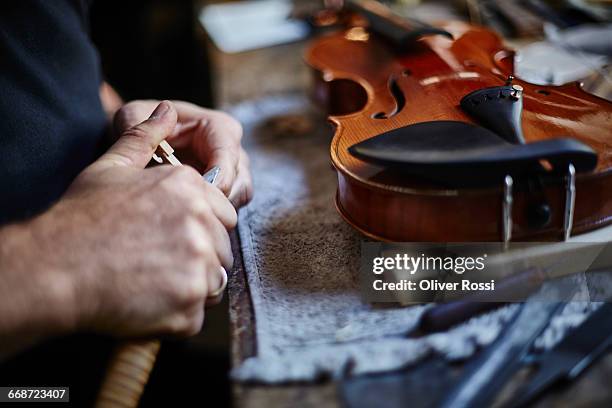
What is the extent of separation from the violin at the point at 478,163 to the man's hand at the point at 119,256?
17 centimetres

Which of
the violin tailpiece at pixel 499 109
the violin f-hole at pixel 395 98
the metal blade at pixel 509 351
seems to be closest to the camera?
the metal blade at pixel 509 351

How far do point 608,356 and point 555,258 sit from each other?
115 millimetres

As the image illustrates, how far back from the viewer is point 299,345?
1.83 feet

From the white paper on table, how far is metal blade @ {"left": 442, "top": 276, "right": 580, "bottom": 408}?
100cm

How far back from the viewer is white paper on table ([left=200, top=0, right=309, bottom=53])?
1.41m

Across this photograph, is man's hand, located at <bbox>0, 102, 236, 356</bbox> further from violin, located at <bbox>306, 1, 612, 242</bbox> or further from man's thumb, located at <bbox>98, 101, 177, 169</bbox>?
violin, located at <bbox>306, 1, 612, 242</bbox>

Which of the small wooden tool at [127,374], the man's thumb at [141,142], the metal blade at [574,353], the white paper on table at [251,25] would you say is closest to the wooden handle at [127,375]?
the small wooden tool at [127,374]

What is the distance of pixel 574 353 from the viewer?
509mm

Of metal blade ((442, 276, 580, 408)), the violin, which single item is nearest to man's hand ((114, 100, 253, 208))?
the violin

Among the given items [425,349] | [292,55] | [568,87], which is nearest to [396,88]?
[568,87]

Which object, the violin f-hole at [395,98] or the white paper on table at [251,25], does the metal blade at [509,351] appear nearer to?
the violin f-hole at [395,98]

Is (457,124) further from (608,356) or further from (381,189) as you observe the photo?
(608,356)

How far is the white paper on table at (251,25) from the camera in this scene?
4.61ft

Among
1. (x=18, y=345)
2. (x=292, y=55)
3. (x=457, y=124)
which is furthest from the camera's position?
(x=292, y=55)
